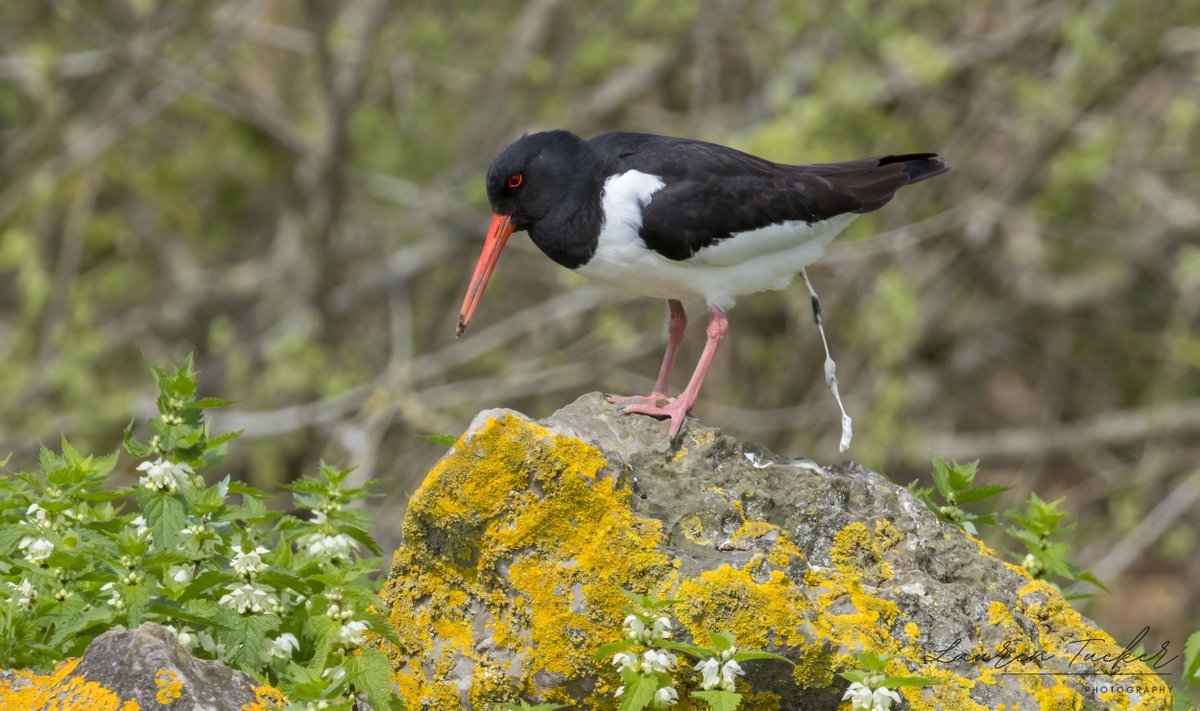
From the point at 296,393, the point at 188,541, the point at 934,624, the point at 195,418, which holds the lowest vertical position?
the point at 296,393

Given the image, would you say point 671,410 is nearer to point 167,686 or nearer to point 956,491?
point 956,491

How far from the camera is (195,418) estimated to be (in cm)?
463

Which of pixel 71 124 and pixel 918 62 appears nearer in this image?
Result: pixel 918 62

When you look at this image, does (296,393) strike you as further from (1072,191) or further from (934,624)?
(934,624)

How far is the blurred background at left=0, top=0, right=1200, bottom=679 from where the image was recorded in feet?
40.8

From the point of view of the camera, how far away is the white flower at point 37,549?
4.45 metres

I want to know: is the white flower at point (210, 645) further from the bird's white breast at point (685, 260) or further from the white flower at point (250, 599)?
the bird's white breast at point (685, 260)

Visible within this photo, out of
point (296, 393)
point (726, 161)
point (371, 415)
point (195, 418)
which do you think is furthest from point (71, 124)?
point (195, 418)

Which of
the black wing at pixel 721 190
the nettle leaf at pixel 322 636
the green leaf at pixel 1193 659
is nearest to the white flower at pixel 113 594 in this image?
the nettle leaf at pixel 322 636

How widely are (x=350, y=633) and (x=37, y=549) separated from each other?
3.39 ft

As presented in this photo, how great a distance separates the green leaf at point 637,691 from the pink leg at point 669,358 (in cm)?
154

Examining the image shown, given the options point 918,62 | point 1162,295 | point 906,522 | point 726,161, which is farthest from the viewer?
point 1162,295

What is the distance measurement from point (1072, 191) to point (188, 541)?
10.7m
